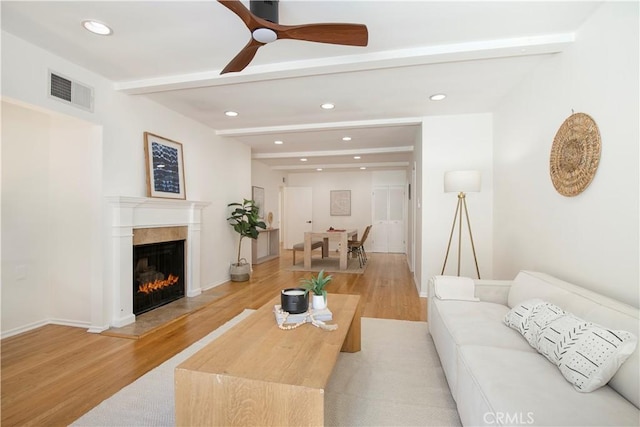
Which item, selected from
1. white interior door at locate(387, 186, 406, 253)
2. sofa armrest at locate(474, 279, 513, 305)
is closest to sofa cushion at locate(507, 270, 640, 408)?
sofa armrest at locate(474, 279, 513, 305)

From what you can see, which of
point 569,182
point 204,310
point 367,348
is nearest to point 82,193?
point 204,310

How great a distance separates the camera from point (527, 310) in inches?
71.7

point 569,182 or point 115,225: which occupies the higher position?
point 569,182

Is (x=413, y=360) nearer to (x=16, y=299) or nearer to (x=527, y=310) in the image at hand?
(x=527, y=310)

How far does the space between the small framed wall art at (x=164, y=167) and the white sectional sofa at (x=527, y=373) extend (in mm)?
3316

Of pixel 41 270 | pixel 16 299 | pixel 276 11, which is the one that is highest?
pixel 276 11

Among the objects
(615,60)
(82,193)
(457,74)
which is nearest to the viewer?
(615,60)

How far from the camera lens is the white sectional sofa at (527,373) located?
1123 millimetres

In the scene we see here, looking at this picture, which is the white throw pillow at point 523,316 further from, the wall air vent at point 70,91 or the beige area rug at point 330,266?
the beige area rug at point 330,266

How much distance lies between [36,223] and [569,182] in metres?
4.68

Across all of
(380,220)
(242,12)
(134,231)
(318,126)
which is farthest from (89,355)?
(380,220)

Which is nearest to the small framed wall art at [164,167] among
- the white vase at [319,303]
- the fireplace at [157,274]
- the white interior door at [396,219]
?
the fireplace at [157,274]

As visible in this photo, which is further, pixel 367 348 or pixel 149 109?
pixel 149 109

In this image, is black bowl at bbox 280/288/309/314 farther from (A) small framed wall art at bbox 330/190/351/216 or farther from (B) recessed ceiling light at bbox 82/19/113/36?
(A) small framed wall art at bbox 330/190/351/216
